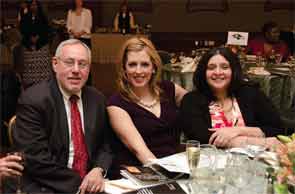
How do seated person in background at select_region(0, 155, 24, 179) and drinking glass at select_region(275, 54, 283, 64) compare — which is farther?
drinking glass at select_region(275, 54, 283, 64)

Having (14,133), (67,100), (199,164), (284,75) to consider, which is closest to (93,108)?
(67,100)

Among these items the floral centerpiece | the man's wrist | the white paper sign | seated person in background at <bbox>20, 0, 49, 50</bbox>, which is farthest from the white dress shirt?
seated person in background at <bbox>20, 0, 49, 50</bbox>

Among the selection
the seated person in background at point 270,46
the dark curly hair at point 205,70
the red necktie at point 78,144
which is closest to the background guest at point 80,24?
the seated person in background at point 270,46

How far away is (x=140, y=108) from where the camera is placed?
95.5 inches

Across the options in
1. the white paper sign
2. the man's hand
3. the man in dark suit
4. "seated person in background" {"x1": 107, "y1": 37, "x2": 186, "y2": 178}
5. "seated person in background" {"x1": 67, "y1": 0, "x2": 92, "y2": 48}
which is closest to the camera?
the man's hand

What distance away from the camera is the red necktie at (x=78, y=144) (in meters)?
2.12

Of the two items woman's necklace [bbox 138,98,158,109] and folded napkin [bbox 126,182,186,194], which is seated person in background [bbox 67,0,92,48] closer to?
woman's necklace [bbox 138,98,158,109]

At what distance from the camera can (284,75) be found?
15.5 ft

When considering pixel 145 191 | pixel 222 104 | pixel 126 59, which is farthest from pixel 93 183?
pixel 222 104

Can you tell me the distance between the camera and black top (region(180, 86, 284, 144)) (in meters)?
2.55

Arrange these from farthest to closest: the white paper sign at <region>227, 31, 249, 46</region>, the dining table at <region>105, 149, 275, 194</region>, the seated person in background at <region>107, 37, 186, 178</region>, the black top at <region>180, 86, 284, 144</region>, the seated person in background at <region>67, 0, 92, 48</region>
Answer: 1. the seated person in background at <region>67, 0, 92, 48</region>
2. the white paper sign at <region>227, 31, 249, 46</region>
3. the black top at <region>180, 86, 284, 144</region>
4. the seated person in background at <region>107, 37, 186, 178</region>
5. the dining table at <region>105, 149, 275, 194</region>

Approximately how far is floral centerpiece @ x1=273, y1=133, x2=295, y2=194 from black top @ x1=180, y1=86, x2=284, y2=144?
1.04 metres

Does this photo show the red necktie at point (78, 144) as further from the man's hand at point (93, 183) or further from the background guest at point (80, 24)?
the background guest at point (80, 24)

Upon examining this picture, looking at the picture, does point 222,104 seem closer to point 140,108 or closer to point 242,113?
point 242,113
